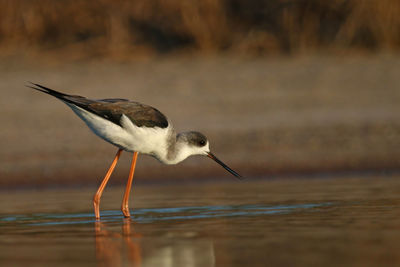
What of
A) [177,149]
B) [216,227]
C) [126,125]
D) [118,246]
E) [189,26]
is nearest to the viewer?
[118,246]

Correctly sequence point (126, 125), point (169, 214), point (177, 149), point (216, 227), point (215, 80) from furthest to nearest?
point (215, 80)
point (177, 149)
point (126, 125)
point (169, 214)
point (216, 227)

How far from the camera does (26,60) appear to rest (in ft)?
48.6

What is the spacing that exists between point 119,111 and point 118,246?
2.27 metres

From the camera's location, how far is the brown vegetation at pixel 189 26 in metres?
14.9

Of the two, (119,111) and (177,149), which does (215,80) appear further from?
(119,111)

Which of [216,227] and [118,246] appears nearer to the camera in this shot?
[118,246]

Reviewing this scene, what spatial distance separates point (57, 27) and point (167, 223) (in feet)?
30.2

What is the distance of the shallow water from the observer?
5.18m

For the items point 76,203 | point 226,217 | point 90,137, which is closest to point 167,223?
point 226,217

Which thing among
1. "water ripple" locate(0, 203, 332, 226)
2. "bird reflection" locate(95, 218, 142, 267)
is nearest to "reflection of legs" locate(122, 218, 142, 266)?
"bird reflection" locate(95, 218, 142, 267)

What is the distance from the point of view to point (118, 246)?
18.9ft

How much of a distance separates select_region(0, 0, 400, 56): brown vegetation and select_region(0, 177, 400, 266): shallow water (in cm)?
554

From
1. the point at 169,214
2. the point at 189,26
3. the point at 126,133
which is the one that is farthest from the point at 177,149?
the point at 189,26

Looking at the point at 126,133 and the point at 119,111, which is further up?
the point at 119,111
